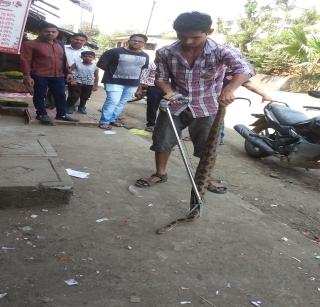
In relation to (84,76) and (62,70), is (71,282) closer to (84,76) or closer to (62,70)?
(62,70)

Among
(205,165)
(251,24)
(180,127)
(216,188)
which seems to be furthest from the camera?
(251,24)

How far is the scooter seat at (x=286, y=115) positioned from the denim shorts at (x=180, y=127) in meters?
2.32

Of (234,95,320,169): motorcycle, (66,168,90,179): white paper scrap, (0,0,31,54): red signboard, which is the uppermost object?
(0,0,31,54): red signboard

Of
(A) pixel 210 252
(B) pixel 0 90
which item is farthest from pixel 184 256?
(B) pixel 0 90

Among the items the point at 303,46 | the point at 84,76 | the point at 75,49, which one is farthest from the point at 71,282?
the point at 303,46

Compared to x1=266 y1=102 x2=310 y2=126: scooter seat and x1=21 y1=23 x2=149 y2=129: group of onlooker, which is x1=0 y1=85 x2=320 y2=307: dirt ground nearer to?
x1=266 y1=102 x2=310 y2=126: scooter seat

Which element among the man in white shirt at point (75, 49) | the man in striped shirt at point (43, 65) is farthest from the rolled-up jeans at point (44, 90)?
the man in white shirt at point (75, 49)

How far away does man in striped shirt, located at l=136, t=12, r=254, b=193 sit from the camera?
335 centimetres

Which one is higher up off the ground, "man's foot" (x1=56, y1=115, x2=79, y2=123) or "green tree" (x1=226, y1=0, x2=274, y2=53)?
"green tree" (x1=226, y1=0, x2=274, y2=53)

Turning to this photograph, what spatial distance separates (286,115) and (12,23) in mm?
3963

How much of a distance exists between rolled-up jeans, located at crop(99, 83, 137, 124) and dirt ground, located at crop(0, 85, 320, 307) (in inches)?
86.3

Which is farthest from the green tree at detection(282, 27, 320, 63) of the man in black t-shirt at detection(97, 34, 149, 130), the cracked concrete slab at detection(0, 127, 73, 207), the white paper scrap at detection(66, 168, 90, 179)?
the cracked concrete slab at detection(0, 127, 73, 207)

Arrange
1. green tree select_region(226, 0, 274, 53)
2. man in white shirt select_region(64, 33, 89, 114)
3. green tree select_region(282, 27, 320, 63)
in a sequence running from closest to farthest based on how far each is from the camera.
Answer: man in white shirt select_region(64, 33, 89, 114) < green tree select_region(282, 27, 320, 63) < green tree select_region(226, 0, 274, 53)

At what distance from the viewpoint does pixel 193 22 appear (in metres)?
3.30
